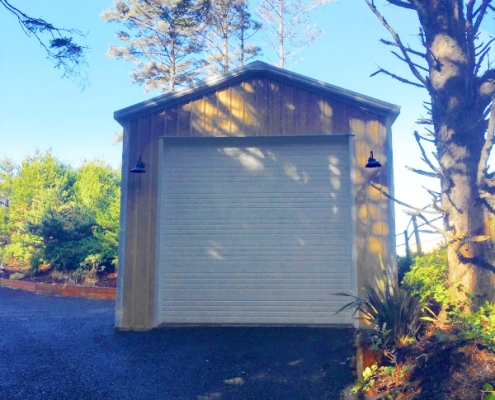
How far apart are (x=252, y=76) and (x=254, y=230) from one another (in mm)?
2539

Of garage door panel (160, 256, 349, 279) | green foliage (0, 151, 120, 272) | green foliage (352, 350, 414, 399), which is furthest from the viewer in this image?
green foliage (0, 151, 120, 272)

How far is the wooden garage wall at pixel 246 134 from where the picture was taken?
6695 millimetres

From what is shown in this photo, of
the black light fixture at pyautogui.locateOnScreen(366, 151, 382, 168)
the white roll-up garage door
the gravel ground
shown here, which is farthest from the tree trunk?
the white roll-up garage door

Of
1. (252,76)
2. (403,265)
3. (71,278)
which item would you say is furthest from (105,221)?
(403,265)

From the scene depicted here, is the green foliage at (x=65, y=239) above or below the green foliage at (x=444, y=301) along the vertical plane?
above

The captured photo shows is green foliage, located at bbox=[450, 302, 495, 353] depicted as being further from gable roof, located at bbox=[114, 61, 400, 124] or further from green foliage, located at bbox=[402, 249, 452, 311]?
gable roof, located at bbox=[114, 61, 400, 124]

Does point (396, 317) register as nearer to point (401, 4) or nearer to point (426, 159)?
point (426, 159)

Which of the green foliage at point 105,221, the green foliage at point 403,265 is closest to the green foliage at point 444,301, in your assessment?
the green foliage at point 403,265

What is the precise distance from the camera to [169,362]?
16.0 ft

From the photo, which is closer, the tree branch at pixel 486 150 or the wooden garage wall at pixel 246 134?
the tree branch at pixel 486 150

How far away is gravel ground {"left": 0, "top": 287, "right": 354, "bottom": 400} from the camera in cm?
395

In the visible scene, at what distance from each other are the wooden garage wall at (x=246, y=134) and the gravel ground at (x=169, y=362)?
3.05 feet

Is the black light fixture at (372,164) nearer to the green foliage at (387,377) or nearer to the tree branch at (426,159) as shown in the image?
the tree branch at (426,159)

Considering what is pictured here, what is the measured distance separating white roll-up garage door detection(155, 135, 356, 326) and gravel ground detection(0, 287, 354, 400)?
0.43 meters
